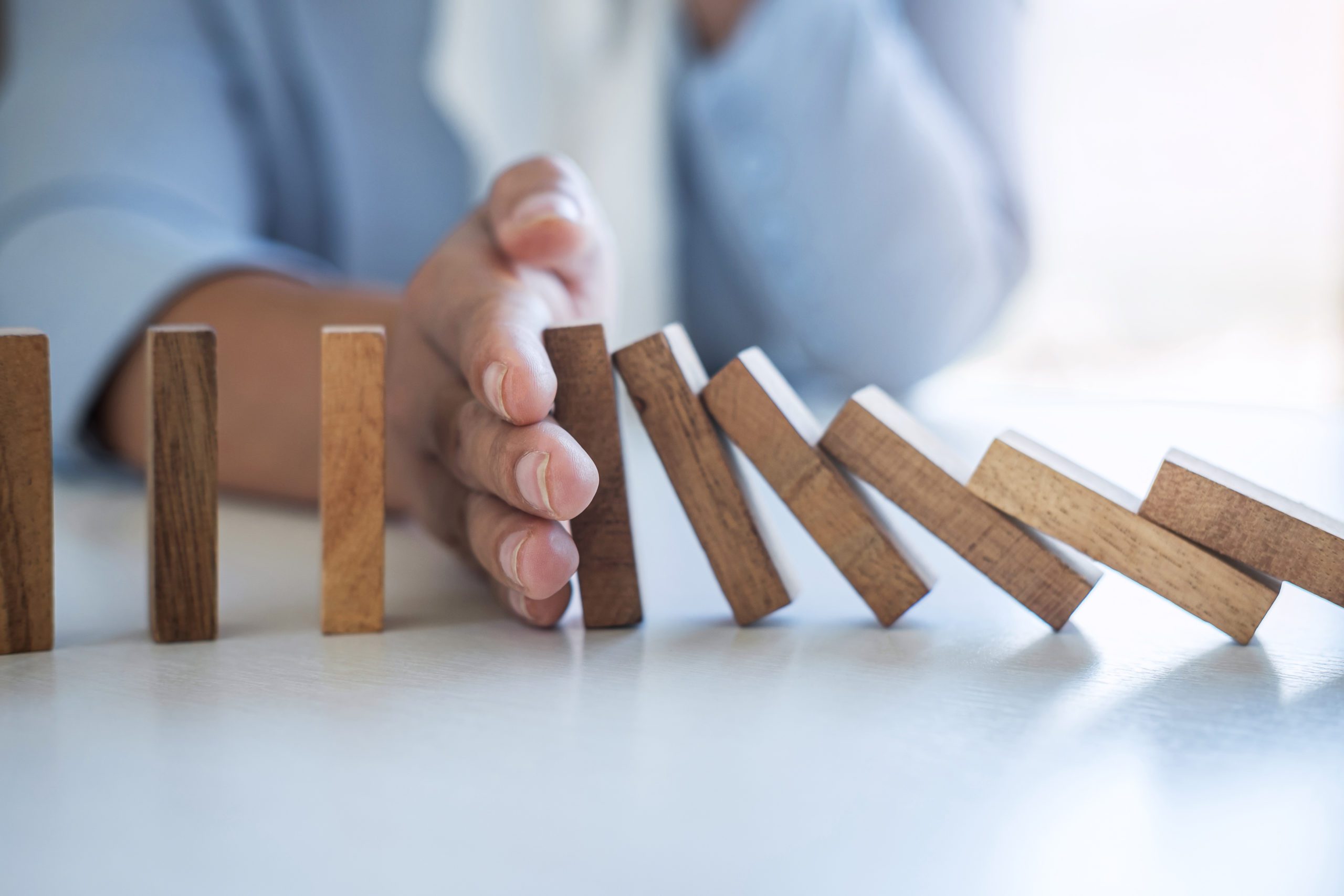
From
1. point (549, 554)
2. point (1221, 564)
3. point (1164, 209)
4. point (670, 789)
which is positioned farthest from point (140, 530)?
point (1164, 209)

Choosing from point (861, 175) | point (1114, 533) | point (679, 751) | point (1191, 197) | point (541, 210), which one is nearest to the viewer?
point (679, 751)

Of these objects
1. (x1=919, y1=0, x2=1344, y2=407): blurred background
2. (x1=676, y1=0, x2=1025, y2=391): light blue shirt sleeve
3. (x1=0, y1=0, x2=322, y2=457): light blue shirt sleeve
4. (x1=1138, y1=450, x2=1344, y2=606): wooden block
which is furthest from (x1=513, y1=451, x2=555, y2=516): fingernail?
(x1=919, y1=0, x2=1344, y2=407): blurred background

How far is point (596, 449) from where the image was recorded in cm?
45

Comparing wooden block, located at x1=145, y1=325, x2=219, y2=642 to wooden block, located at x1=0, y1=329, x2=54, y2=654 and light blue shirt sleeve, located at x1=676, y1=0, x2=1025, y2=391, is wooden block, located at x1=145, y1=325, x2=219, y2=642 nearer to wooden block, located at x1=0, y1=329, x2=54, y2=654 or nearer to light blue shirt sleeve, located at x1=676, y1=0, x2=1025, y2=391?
wooden block, located at x1=0, y1=329, x2=54, y2=654

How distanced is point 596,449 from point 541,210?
17 centimetres

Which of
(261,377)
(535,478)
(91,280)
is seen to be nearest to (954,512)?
(535,478)

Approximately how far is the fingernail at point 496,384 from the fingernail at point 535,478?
0.02 m

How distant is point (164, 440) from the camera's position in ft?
1.43

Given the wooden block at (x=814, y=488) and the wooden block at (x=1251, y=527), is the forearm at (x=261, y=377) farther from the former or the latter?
the wooden block at (x=1251, y=527)

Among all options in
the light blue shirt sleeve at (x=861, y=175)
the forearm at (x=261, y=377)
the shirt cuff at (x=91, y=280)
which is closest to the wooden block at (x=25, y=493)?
the forearm at (x=261, y=377)

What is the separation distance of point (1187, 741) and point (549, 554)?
0.75 ft

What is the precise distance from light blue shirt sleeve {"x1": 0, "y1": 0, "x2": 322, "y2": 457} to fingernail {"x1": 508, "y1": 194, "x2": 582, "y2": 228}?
45 cm

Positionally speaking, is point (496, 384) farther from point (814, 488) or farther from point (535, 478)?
point (814, 488)

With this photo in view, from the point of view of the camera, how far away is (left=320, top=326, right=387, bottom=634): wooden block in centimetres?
44
